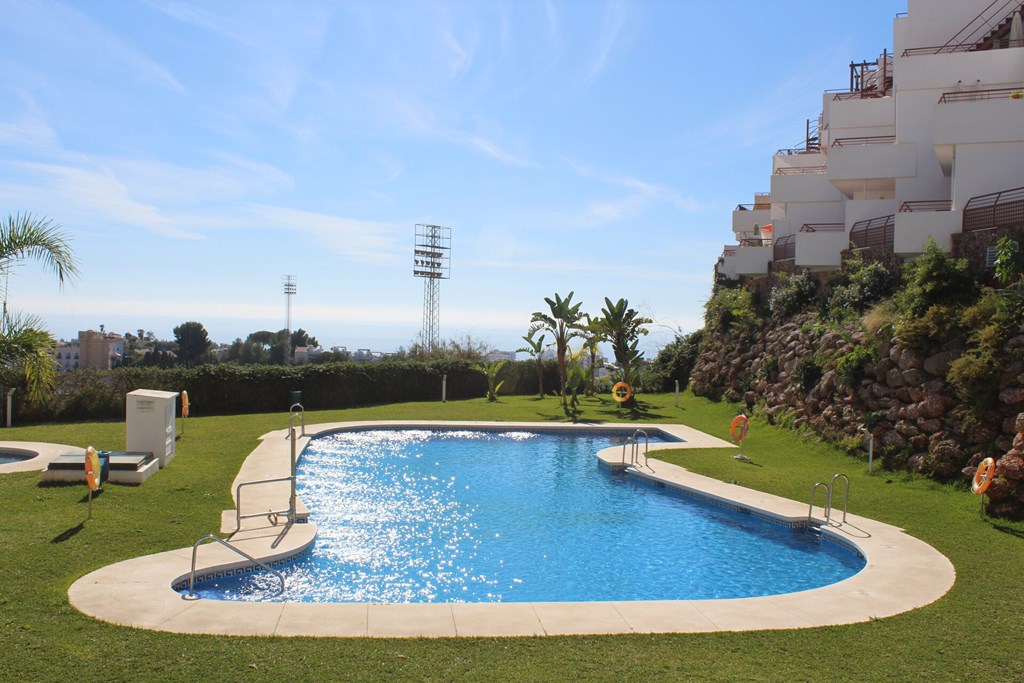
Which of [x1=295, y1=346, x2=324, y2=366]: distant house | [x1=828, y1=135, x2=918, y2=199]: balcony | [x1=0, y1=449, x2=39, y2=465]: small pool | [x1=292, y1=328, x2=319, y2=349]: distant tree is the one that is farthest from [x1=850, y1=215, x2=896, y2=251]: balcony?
[x1=292, y1=328, x2=319, y2=349]: distant tree

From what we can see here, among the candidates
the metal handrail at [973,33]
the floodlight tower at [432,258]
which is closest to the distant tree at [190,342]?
the floodlight tower at [432,258]

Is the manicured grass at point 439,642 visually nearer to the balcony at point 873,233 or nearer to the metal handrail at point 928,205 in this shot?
the balcony at point 873,233

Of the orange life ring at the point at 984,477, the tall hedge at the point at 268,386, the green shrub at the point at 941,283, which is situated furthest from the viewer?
the tall hedge at the point at 268,386

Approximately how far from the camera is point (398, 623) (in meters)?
7.33

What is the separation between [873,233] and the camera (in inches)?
845

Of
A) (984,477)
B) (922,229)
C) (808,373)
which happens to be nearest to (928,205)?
(922,229)

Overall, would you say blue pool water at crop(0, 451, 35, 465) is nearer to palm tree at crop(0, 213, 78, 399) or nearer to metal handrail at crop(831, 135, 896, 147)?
palm tree at crop(0, 213, 78, 399)

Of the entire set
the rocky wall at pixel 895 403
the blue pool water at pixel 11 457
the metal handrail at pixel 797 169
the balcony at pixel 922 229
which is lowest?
the blue pool water at pixel 11 457

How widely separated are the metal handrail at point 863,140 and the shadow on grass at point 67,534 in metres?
23.8

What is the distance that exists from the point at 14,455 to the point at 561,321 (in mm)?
19312

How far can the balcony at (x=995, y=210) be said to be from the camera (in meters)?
16.3

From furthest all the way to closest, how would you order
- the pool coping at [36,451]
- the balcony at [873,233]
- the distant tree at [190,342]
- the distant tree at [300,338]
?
the distant tree at [300,338]
the distant tree at [190,342]
the balcony at [873,233]
the pool coping at [36,451]

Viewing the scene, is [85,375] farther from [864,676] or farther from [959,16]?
[959,16]

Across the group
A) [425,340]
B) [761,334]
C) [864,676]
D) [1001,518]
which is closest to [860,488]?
[1001,518]
